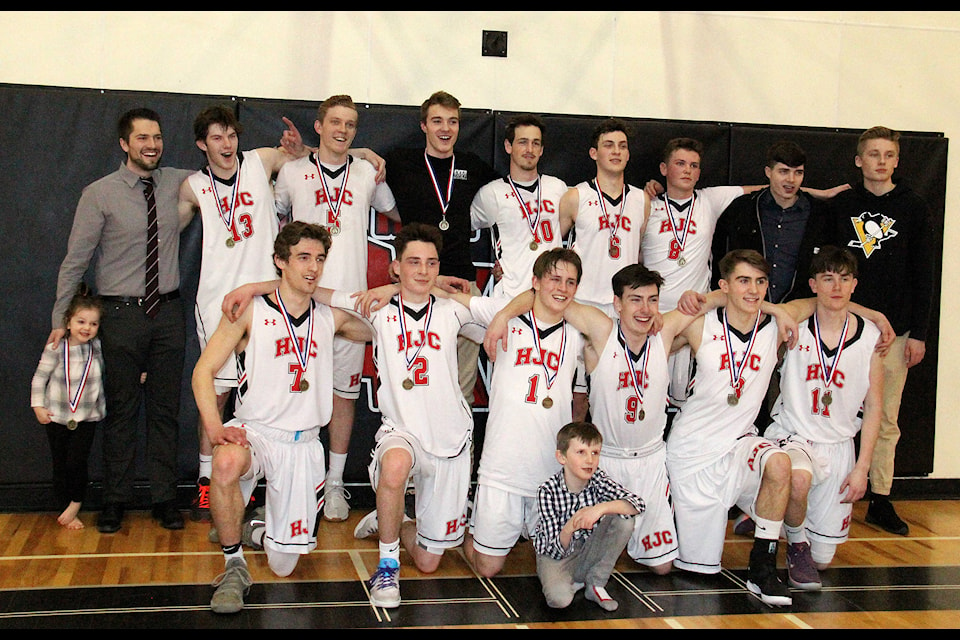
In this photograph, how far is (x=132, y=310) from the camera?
551 centimetres

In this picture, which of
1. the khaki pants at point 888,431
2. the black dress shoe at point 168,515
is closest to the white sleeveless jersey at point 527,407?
the black dress shoe at point 168,515

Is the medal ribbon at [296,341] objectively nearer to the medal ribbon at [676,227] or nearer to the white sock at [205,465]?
the white sock at [205,465]

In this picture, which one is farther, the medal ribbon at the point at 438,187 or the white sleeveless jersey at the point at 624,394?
the medal ribbon at the point at 438,187

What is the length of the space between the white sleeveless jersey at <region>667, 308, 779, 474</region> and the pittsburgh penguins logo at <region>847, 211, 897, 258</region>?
3.95 feet

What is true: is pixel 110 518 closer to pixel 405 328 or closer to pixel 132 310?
pixel 132 310

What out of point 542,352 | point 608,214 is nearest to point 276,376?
point 542,352

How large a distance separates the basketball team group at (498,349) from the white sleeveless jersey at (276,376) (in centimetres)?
1

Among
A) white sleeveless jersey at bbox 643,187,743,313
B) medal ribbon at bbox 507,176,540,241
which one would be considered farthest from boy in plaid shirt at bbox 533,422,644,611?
white sleeveless jersey at bbox 643,187,743,313

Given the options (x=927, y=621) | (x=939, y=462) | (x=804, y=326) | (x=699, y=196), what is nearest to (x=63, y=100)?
(x=699, y=196)

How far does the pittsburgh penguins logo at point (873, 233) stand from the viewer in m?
5.96

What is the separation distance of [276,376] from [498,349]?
118 cm

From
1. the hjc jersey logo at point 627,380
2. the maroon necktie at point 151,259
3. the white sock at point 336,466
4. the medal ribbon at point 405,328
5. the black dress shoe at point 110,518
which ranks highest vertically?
the maroon necktie at point 151,259

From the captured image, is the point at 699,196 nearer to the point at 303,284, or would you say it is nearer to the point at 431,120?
the point at 431,120

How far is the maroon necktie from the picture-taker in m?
5.53
